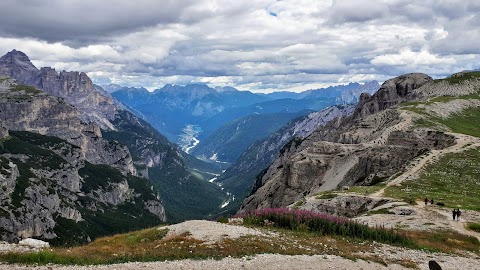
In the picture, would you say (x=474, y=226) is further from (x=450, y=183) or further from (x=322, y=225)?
(x=450, y=183)

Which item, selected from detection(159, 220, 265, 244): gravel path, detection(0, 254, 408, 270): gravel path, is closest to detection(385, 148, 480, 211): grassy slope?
detection(159, 220, 265, 244): gravel path

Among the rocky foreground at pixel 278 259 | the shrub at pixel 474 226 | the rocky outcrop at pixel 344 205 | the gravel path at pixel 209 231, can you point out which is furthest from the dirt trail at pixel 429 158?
the gravel path at pixel 209 231

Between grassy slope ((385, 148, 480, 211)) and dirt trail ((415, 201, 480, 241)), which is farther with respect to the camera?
grassy slope ((385, 148, 480, 211))

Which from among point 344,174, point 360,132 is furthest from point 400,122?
point 344,174

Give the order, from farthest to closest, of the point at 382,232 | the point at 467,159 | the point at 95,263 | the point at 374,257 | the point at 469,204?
1. the point at 467,159
2. the point at 469,204
3. the point at 382,232
4. the point at 374,257
5. the point at 95,263

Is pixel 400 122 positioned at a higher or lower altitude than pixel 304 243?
higher

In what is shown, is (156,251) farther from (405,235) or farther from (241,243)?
(405,235)

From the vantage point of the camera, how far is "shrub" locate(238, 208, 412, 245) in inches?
1866

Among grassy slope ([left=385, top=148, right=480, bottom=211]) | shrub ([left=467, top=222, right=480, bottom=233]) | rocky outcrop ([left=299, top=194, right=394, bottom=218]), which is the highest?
grassy slope ([left=385, top=148, right=480, bottom=211])

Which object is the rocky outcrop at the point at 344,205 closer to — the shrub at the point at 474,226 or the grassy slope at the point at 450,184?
the grassy slope at the point at 450,184

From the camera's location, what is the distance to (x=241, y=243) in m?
39.2

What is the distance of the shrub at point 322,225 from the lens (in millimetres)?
47406

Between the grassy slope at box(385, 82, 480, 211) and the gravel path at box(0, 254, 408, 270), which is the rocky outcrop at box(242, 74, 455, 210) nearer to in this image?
the grassy slope at box(385, 82, 480, 211)

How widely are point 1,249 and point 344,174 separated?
9209 centimetres
